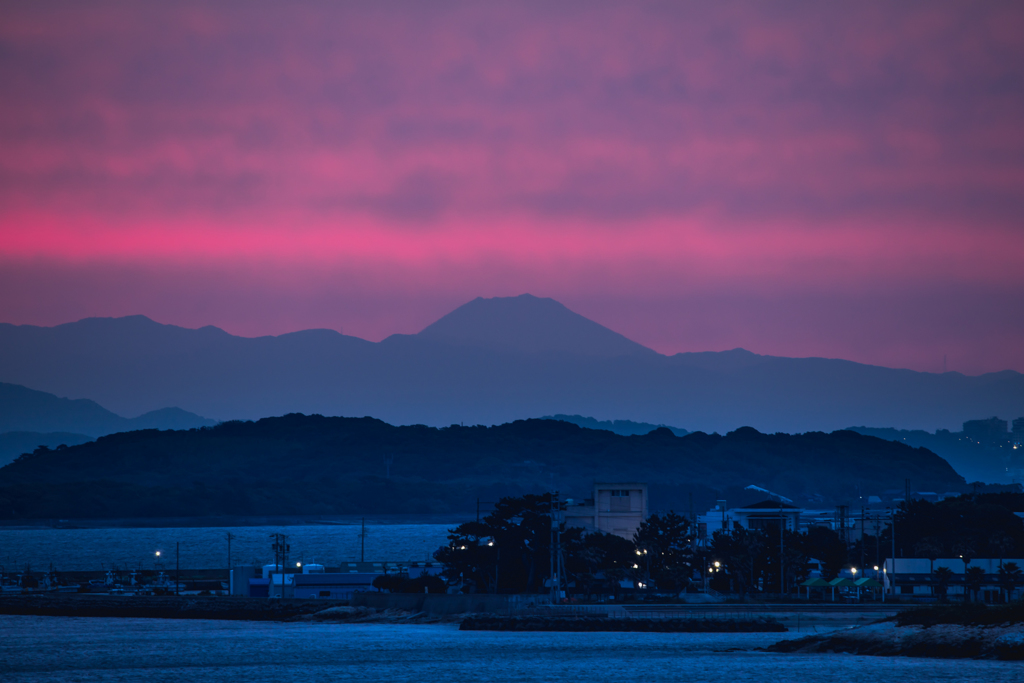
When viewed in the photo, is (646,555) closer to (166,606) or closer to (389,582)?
(389,582)

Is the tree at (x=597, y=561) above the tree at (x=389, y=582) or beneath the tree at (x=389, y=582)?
above

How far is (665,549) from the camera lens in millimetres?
102938

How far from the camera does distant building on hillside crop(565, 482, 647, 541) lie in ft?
445

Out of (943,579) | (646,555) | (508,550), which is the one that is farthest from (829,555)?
(508,550)

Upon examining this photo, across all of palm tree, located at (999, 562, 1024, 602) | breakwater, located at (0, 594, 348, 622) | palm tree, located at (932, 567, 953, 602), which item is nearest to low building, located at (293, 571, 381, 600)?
breakwater, located at (0, 594, 348, 622)

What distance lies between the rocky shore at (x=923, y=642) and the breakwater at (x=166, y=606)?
54902 mm

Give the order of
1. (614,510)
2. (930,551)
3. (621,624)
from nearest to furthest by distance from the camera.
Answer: (621,624), (930,551), (614,510)

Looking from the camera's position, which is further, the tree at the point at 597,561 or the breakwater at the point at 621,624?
the tree at the point at 597,561

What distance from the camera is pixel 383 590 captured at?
371 ft

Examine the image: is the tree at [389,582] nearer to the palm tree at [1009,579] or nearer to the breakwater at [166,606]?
the breakwater at [166,606]

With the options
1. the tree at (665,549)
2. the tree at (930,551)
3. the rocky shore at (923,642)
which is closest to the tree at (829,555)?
the tree at (930,551)

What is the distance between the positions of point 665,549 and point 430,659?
32.2 m

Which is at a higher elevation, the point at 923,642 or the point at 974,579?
the point at 974,579

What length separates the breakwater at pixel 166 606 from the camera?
113500 mm
